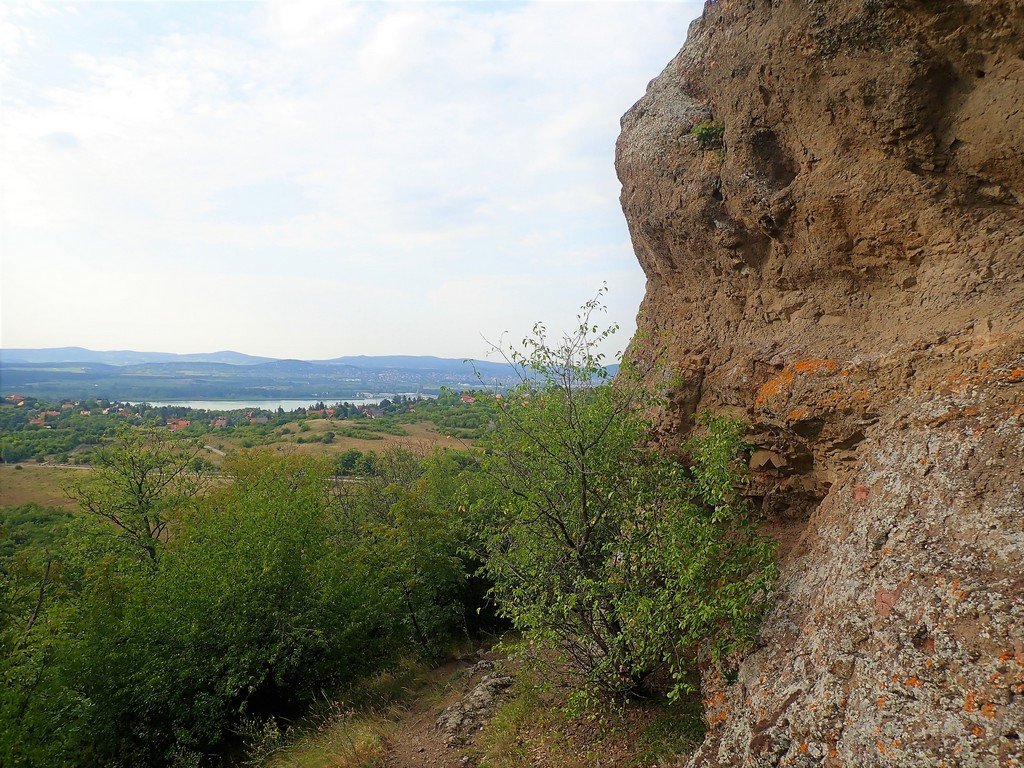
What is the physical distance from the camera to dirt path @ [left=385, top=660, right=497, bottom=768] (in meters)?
9.06

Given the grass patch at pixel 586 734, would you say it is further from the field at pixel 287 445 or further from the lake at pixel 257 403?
the lake at pixel 257 403

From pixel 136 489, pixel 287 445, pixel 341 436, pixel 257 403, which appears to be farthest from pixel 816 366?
pixel 257 403

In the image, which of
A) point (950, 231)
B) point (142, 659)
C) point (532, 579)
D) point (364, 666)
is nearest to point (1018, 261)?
point (950, 231)

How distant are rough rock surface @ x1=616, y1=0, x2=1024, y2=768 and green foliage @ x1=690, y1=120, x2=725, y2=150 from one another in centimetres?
12

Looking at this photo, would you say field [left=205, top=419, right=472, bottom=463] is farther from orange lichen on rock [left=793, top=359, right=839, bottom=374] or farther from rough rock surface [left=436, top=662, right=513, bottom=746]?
orange lichen on rock [left=793, top=359, right=839, bottom=374]

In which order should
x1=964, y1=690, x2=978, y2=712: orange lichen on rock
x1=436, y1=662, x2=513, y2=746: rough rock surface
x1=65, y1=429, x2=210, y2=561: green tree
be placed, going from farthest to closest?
x1=65, y1=429, x2=210, y2=561: green tree, x1=436, y1=662, x2=513, y2=746: rough rock surface, x1=964, y1=690, x2=978, y2=712: orange lichen on rock

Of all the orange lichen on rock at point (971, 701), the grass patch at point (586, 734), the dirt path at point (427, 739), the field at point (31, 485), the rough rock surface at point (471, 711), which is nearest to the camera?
the orange lichen on rock at point (971, 701)

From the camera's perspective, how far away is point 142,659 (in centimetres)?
1227

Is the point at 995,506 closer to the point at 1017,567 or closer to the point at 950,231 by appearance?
the point at 1017,567

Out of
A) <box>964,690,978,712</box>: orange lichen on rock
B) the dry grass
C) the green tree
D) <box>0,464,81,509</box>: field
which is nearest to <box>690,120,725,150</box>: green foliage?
<box>964,690,978,712</box>: orange lichen on rock

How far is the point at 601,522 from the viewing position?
7617 millimetres

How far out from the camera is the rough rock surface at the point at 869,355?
4.30 metres

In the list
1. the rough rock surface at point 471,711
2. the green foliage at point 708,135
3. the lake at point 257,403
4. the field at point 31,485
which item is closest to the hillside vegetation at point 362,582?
the rough rock surface at point 471,711

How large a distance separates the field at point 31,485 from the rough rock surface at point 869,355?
4789cm
